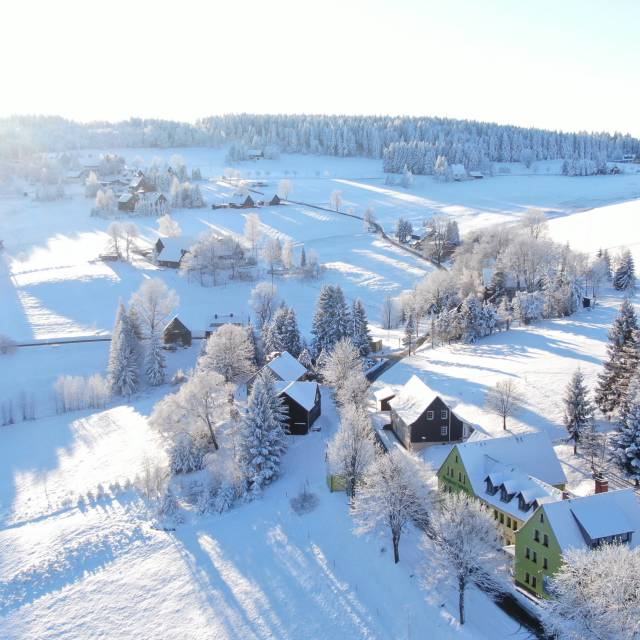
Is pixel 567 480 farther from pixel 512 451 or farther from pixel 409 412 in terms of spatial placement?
pixel 409 412

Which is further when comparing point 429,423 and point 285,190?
point 285,190

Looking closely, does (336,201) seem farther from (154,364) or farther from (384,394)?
(384,394)

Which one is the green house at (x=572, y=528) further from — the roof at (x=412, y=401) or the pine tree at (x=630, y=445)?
the roof at (x=412, y=401)

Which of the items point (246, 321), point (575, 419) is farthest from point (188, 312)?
point (575, 419)

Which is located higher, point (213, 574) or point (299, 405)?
point (299, 405)

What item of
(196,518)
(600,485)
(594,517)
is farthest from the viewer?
(196,518)

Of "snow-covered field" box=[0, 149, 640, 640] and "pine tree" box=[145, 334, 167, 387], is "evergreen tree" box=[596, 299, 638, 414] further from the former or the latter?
"pine tree" box=[145, 334, 167, 387]

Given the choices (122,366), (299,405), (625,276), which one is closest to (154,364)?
(122,366)
